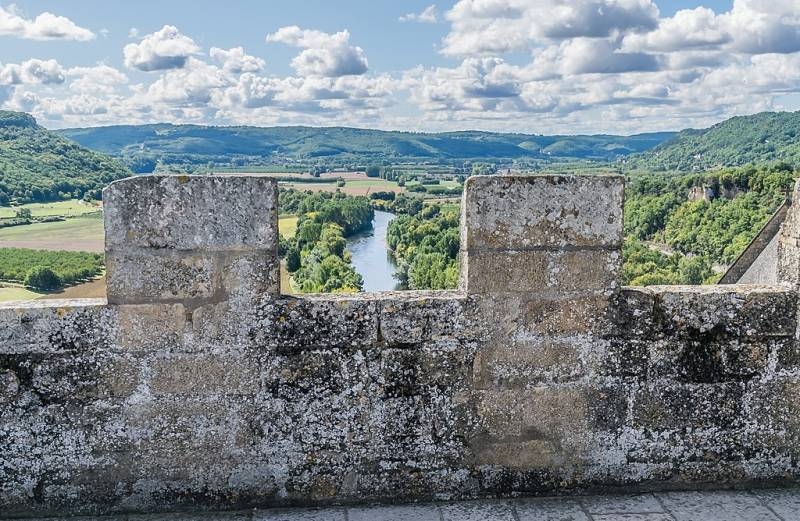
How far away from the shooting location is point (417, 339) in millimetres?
3312

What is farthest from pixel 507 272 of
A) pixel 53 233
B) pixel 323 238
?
pixel 323 238

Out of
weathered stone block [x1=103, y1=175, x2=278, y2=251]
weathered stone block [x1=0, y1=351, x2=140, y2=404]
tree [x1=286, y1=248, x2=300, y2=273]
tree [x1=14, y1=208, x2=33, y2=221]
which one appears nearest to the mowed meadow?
tree [x1=14, y1=208, x2=33, y2=221]

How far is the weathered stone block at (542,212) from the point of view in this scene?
127 inches

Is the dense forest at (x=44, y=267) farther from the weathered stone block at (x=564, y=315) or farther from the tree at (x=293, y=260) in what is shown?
the weathered stone block at (x=564, y=315)

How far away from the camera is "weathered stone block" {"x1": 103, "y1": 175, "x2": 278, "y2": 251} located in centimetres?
309

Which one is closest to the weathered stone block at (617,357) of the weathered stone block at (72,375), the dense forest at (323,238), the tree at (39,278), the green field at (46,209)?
the weathered stone block at (72,375)

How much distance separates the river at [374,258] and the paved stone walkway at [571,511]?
50626 millimetres

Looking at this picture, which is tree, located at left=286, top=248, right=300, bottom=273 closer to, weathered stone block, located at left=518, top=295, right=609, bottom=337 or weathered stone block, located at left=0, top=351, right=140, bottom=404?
weathered stone block, located at left=0, top=351, right=140, bottom=404

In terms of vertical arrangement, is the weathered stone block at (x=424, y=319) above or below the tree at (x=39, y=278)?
above

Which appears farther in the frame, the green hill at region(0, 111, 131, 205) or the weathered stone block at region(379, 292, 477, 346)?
the green hill at region(0, 111, 131, 205)

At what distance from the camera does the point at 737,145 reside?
13462 cm

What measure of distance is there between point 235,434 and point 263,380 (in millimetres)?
279

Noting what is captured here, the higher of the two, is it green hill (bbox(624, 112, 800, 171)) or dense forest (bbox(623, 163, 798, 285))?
green hill (bbox(624, 112, 800, 171))

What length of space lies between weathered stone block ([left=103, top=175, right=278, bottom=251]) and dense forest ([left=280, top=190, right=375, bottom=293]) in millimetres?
30948
